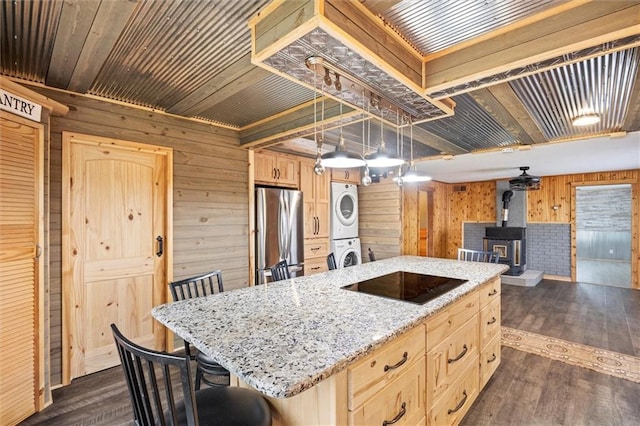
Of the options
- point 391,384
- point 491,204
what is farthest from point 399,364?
point 491,204

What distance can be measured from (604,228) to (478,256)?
907cm

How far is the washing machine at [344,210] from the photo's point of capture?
15.8 feet

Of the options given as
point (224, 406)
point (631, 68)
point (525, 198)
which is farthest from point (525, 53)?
point (525, 198)

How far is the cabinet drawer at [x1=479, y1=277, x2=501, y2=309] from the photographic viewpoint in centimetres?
219

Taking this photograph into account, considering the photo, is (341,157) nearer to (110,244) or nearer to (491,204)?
(110,244)

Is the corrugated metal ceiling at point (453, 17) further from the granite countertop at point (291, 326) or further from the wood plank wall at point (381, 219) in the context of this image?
the wood plank wall at point (381, 219)

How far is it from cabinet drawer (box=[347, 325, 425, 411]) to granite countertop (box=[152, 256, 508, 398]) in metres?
0.07

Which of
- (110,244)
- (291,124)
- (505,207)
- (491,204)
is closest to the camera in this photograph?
(110,244)

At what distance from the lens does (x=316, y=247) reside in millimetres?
4445

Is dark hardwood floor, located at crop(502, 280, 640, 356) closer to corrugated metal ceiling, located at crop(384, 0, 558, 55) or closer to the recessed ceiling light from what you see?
the recessed ceiling light

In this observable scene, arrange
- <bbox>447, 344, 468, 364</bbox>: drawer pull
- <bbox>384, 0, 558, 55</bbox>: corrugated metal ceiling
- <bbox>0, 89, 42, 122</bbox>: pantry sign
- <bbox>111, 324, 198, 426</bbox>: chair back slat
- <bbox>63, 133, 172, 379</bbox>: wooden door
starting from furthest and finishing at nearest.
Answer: <bbox>63, 133, 172, 379</bbox>: wooden door < <bbox>0, 89, 42, 122</bbox>: pantry sign < <bbox>447, 344, 468, 364</bbox>: drawer pull < <bbox>384, 0, 558, 55</bbox>: corrugated metal ceiling < <bbox>111, 324, 198, 426</bbox>: chair back slat

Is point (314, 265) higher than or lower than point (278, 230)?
lower

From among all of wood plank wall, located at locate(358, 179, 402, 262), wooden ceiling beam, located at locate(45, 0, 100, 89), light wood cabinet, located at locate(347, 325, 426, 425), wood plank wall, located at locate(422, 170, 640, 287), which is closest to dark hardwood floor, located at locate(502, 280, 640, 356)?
wood plank wall, located at locate(422, 170, 640, 287)

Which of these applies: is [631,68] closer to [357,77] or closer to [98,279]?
[357,77]
